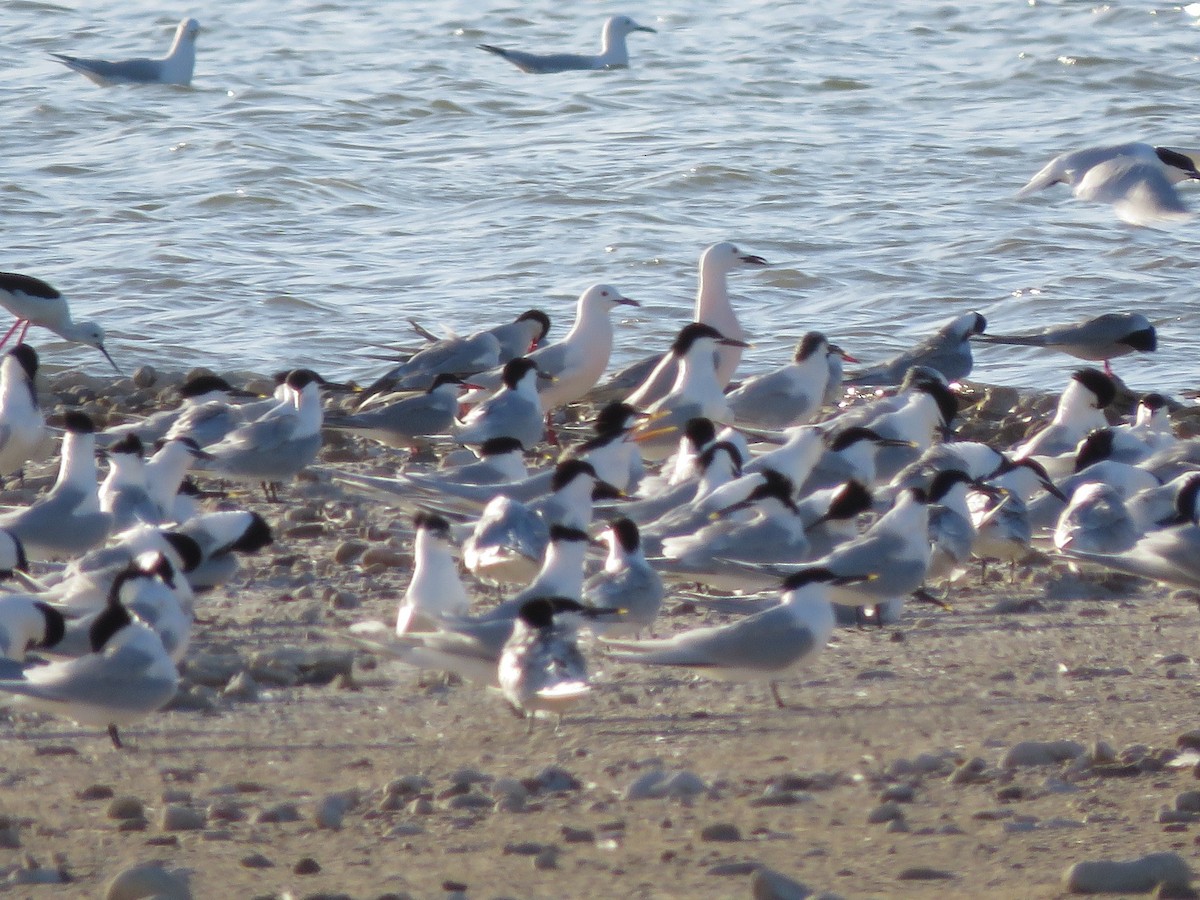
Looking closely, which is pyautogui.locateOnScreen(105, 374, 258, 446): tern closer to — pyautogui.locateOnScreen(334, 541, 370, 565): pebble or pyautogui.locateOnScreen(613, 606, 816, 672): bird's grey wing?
pyautogui.locateOnScreen(334, 541, 370, 565): pebble

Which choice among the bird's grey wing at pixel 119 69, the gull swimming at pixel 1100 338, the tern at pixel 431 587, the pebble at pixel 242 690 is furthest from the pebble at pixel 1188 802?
the bird's grey wing at pixel 119 69

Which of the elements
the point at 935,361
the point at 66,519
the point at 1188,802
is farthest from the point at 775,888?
the point at 935,361

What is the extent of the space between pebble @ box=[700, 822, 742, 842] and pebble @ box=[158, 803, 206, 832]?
109 cm

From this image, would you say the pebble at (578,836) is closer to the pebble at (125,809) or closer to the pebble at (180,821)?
the pebble at (180,821)

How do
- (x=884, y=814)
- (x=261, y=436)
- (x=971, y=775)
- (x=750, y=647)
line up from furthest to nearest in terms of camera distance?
(x=261, y=436), (x=750, y=647), (x=971, y=775), (x=884, y=814)

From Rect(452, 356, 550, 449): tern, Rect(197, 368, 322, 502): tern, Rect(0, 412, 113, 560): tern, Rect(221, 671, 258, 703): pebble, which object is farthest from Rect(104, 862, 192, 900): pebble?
Rect(452, 356, 550, 449): tern

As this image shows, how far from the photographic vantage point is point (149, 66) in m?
19.5

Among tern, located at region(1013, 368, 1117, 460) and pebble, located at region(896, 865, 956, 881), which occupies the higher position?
pebble, located at region(896, 865, 956, 881)

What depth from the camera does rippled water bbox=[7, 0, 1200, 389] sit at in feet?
38.4

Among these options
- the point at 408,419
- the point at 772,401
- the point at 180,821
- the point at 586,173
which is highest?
the point at 180,821

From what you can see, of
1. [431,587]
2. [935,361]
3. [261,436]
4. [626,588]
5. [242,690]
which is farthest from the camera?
[935,361]

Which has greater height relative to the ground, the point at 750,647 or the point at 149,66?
the point at 750,647

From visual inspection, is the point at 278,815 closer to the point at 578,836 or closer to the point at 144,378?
the point at 578,836

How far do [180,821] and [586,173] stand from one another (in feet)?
38.1
